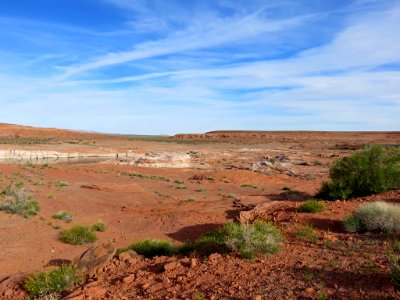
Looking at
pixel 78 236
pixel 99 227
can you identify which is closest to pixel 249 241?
pixel 78 236

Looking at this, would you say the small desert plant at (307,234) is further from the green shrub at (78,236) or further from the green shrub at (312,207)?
the green shrub at (78,236)

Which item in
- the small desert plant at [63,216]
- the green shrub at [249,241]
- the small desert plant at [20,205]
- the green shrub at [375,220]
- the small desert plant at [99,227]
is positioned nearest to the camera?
the green shrub at [249,241]

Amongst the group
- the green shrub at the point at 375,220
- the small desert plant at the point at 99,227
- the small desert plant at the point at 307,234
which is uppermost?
the green shrub at the point at 375,220

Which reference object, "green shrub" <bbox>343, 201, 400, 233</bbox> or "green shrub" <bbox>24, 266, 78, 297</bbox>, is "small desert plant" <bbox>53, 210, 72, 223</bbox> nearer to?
"green shrub" <bbox>24, 266, 78, 297</bbox>

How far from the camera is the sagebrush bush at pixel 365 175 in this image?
577 inches

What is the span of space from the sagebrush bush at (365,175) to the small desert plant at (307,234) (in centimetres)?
610

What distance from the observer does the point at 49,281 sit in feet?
24.7

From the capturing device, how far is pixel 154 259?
27.7ft

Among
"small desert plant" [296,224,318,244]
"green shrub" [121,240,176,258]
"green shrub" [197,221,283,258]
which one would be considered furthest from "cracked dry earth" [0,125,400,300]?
"green shrub" [121,240,176,258]

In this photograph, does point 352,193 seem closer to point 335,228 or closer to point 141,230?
point 335,228

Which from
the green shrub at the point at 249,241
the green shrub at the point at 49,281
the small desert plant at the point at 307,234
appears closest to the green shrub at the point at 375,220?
the small desert plant at the point at 307,234

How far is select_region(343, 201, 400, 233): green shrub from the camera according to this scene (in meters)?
8.27

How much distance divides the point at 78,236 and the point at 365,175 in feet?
32.9

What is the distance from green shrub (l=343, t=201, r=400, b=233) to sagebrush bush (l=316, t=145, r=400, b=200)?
6.10 m
